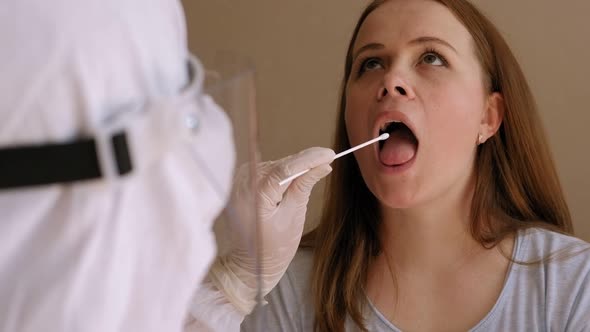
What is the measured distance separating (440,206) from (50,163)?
118cm

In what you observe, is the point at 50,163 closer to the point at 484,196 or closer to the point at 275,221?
the point at 275,221

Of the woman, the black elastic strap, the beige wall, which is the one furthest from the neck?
the black elastic strap

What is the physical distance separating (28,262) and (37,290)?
25 millimetres

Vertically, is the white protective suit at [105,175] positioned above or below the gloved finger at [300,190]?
above

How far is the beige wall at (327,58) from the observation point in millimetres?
2143

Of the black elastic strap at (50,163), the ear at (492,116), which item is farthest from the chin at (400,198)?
the black elastic strap at (50,163)

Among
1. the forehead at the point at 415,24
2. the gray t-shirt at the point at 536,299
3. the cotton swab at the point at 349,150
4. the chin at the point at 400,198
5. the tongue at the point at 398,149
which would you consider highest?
the forehead at the point at 415,24

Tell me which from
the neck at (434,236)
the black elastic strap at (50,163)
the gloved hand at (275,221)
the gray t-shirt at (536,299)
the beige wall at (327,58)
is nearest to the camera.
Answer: the black elastic strap at (50,163)

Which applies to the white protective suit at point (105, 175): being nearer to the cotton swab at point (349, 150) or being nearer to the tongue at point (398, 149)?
the cotton swab at point (349, 150)

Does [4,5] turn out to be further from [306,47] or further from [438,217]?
[306,47]

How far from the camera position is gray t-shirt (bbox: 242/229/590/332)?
5.02ft

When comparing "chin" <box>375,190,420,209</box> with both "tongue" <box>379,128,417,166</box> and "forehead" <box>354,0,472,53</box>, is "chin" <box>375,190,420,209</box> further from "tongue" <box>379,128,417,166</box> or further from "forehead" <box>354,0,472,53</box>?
"forehead" <box>354,0,472,53</box>

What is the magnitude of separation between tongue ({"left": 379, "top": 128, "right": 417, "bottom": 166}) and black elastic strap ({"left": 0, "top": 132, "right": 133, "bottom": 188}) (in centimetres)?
100

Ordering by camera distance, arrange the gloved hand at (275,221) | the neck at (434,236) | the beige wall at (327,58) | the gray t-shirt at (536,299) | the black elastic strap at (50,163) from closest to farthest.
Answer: the black elastic strap at (50,163)
the gloved hand at (275,221)
the gray t-shirt at (536,299)
the neck at (434,236)
the beige wall at (327,58)
